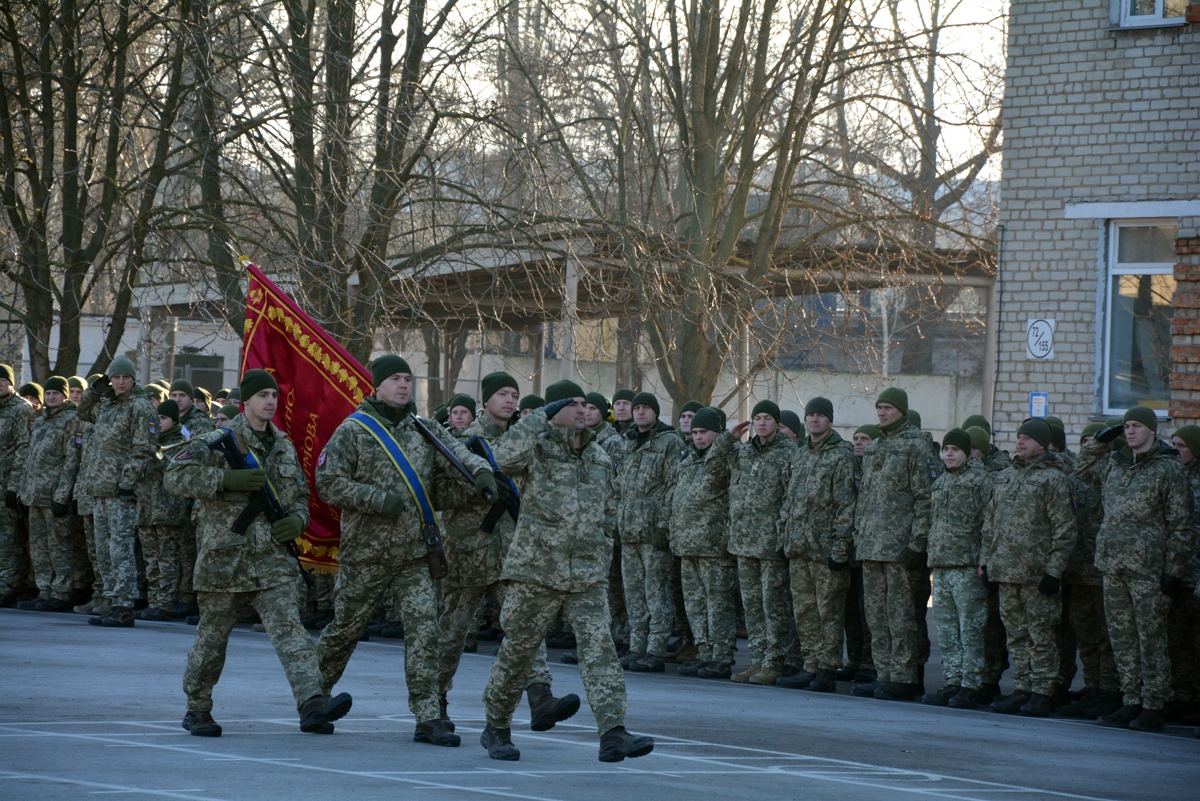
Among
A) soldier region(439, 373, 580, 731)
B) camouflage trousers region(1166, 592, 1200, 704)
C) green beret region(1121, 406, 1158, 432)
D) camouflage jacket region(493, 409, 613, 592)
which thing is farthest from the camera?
camouflage trousers region(1166, 592, 1200, 704)

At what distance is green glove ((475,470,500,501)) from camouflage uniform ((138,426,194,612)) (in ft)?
24.0

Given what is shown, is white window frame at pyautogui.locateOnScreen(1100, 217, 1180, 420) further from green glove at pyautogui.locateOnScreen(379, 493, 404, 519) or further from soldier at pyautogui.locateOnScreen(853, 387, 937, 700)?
→ green glove at pyautogui.locateOnScreen(379, 493, 404, 519)

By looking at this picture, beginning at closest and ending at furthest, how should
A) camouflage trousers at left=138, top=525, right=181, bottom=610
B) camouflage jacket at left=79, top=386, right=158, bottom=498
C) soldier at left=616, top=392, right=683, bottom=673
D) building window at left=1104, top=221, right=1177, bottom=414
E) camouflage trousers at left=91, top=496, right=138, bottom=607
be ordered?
soldier at left=616, top=392, right=683, bottom=673 → camouflage trousers at left=91, top=496, right=138, bottom=607 → camouflage jacket at left=79, top=386, right=158, bottom=498 → camouflage trousers at left=138, top=525, right=181, bottom=610 → building window at left=1104, top=221, right=1177, bottom=414

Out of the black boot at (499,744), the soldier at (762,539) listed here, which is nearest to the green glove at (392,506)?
the black boot at (499,744)

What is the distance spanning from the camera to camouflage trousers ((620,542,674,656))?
1337 centimetres

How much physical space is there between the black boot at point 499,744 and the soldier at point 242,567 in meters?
0.80

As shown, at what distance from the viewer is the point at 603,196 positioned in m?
20.8

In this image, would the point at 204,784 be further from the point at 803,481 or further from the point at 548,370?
the point at 548,370

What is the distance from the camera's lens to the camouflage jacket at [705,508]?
13.1 meters

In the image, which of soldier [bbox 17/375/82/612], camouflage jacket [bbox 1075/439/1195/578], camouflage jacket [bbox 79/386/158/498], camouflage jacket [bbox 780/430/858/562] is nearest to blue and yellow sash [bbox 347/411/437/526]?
camouflage jacket [bbox 780/430/858/562]

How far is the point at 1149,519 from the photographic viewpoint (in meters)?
11.0

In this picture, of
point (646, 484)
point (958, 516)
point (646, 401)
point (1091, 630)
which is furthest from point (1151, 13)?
point (646, 484)

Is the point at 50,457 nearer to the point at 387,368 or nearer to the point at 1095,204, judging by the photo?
the point at 387,368

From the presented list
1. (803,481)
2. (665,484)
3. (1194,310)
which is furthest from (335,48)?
(1194,310)
